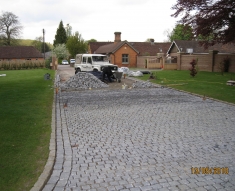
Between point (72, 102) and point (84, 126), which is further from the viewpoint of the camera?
point (72, 102)

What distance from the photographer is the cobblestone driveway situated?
4137 millimetres

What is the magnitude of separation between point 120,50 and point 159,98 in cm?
3541

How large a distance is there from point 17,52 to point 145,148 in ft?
201

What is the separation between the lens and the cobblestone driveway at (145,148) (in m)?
4.14

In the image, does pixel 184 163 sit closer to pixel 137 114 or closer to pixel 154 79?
pixel 137 114

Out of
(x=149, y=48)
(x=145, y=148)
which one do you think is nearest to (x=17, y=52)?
(x=149, y=48)

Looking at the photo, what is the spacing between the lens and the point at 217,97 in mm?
12430

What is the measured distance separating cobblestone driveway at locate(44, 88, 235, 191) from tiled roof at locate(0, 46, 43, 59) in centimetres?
5489

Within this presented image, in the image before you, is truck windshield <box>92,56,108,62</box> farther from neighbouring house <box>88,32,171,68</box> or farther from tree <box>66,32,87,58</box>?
tree <box>66,32,87,58</box>

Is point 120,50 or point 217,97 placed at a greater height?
point 120,50

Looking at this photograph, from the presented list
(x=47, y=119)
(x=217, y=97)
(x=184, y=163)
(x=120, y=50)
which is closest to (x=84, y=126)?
(x=47, y=119)

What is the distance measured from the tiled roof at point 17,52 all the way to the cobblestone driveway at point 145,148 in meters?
54.9
